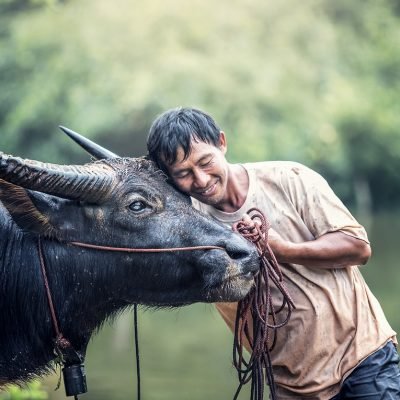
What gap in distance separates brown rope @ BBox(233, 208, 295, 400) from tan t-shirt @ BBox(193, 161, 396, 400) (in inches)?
3.4

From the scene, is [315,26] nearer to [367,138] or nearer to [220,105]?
[367,138]

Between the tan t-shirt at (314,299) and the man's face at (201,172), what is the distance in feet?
0.43

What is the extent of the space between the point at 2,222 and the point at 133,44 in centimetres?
2616

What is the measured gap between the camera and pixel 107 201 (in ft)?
14.7

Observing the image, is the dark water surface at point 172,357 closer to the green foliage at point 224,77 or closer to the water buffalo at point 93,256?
the water buffalo at point 93,256

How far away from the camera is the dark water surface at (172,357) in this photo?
39.7ft

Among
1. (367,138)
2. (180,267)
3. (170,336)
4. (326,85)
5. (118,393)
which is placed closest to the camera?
(180,267)

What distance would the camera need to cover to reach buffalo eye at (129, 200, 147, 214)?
14.6 feet

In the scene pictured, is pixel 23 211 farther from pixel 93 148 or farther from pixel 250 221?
pixel 250 221

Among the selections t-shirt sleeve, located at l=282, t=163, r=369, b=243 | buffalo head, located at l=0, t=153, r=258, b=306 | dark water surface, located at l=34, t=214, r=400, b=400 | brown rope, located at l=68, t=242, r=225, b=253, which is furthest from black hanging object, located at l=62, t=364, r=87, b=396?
dark water surface, located at l=34, t=214, r=400, b=400

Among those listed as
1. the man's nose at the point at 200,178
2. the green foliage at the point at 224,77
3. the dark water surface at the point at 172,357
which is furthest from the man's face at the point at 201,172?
the green foliage at the point at 224,77

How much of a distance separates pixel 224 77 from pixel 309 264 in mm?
26174

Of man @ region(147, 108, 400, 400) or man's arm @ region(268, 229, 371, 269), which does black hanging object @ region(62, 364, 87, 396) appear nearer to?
man @ region(147, 108, 400, 400)

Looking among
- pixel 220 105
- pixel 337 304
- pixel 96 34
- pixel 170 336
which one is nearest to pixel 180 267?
pixel 337 304
